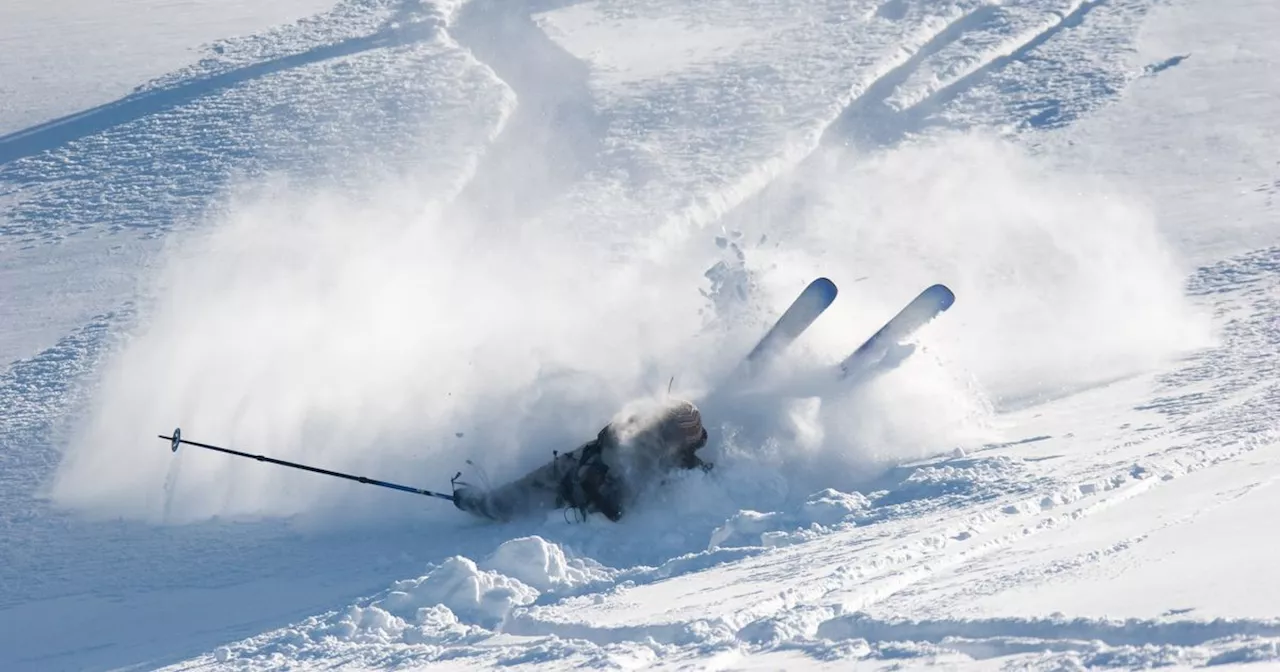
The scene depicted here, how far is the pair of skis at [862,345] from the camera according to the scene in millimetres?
13156

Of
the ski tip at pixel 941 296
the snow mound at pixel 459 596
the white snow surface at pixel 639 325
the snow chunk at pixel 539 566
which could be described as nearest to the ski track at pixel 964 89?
the white snow surface at pixel 639 325

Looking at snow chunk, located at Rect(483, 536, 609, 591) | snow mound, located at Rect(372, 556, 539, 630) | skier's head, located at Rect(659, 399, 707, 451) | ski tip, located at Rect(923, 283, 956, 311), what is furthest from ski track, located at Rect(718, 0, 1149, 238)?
snow mound, located at Rect(372, 556, 539, 630)

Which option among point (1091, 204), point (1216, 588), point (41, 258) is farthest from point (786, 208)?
point (1216, 588)

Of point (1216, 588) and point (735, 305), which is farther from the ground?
point (735, 305)

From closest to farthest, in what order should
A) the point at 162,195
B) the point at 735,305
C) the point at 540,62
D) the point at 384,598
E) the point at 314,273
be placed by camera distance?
the point at 384,598 < the point at 735,305 < the point at 314,273 < the point at 162,195 < the point at 540,62

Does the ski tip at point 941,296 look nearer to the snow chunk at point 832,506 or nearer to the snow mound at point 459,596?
the snow chunk at point 832,506

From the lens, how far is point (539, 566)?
10.9m

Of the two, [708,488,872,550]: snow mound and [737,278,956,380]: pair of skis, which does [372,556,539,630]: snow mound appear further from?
[737,278,956,380]: pair of skis

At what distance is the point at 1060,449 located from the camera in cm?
1201

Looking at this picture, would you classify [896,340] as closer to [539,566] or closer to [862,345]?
[862,345]

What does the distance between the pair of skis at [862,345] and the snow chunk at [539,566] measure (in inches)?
120

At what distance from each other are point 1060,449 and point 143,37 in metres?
18.4

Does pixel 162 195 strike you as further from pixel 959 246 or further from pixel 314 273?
pixel 959 246

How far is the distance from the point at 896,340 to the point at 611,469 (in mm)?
3038
